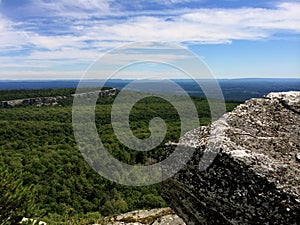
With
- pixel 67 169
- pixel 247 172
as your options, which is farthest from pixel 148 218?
pixel 67 169

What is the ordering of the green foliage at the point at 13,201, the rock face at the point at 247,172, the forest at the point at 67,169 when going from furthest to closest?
the forest at the point at 67,169 → the green foliage at the point at 13,201 → the rock face at the point at 247,172

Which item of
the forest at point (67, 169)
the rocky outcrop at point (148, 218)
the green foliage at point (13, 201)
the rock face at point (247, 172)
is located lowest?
the forest at point (67, 169)

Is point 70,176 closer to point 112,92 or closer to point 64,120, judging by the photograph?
point 64,120

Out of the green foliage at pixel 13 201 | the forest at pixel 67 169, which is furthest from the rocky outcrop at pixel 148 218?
the forest at pixel 67 169

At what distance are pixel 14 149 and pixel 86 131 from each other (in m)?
15.0

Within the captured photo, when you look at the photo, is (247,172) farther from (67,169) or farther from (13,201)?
(67,169)

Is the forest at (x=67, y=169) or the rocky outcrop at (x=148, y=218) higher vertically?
the rocky outcrop at (x=148, y=218)

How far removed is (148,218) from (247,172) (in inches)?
245

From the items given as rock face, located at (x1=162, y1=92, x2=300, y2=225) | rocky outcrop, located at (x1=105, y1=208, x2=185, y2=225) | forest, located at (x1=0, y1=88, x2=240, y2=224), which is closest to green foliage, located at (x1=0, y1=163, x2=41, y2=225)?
rock face, located at (x1=162, y1=92, x2=300, y2=225)

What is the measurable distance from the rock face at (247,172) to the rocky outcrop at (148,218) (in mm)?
3700

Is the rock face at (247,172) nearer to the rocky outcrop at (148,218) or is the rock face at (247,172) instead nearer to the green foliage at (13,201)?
the green foliage at (13,201)

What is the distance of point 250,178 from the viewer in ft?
20.2

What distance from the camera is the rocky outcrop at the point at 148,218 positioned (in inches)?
439

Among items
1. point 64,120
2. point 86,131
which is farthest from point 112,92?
point 86,131
